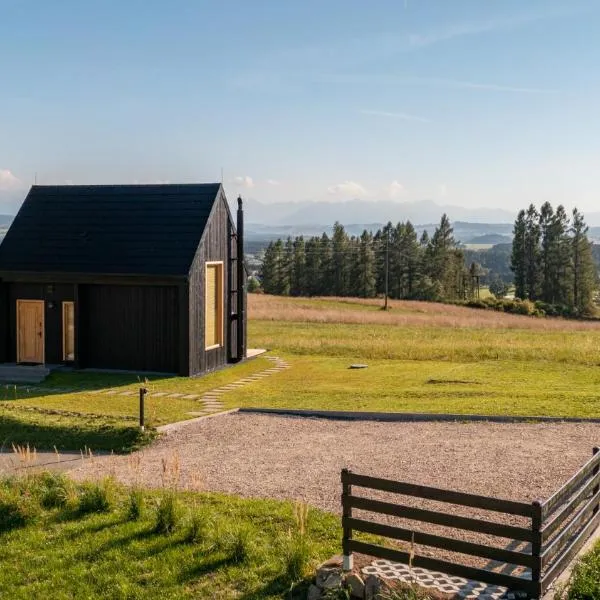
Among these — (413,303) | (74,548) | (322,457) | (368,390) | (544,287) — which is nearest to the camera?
(74,548)

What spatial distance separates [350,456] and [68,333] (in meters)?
13.3

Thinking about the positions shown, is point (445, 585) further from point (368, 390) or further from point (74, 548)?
point (368, 390)

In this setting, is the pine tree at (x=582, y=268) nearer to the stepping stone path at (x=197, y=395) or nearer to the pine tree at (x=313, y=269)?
the pine tree at (x=313, y=269)

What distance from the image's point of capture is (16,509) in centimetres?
995

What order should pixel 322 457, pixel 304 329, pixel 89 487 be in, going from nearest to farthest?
pixel 89 487, pixel 322 457, pixel 304 329

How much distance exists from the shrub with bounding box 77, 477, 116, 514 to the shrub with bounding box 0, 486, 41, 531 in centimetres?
59

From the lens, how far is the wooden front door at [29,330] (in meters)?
23.0

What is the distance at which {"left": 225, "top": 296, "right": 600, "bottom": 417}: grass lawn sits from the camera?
1708 cm

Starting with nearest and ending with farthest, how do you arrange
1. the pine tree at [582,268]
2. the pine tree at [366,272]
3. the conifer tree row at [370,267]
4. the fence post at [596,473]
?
the fence post at [596,473] → the pine tree at [582,268] → the pine tree at [366,272] → the conifer tree row at [370,267]

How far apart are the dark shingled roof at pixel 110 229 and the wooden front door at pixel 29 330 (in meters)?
1.27

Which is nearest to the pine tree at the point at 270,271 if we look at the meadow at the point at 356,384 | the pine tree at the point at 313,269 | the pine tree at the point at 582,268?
the pine tree at the point at 313,269

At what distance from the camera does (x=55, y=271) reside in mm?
22172

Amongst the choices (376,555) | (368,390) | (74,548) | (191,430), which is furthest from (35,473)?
(368,390)

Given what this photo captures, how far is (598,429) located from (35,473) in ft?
33.4
